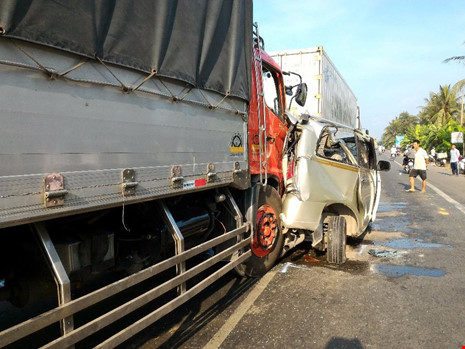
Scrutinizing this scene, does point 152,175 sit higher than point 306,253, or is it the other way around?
point 152,175

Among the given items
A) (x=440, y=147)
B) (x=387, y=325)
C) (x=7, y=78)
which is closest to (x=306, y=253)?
(x=387, y=325)

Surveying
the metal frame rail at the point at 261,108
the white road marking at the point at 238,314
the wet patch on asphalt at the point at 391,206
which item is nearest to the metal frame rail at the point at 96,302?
the white road marking at the point at 238,314

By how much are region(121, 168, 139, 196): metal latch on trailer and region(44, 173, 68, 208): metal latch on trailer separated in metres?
0.41

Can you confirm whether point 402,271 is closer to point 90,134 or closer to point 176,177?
point 176,177

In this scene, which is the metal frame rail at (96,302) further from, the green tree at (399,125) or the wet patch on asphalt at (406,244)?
the green tree at (399,125)

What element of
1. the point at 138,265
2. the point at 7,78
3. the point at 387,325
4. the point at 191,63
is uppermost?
the point at 191,63

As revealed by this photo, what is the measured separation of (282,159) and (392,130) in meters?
88.3

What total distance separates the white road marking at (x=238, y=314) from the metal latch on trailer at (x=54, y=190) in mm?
1724

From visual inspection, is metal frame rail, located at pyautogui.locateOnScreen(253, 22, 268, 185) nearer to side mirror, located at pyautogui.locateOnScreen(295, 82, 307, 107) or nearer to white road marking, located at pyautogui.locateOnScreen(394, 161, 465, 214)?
side mirror, located at pyautogui.locateOnScreen(295, 82, 307, 107)

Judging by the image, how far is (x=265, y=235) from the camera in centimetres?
414

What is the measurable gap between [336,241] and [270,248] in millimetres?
977

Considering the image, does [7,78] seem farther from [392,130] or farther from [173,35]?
[392,130]

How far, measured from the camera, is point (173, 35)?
2686 millimetres

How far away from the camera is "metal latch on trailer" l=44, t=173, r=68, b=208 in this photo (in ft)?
5.91
